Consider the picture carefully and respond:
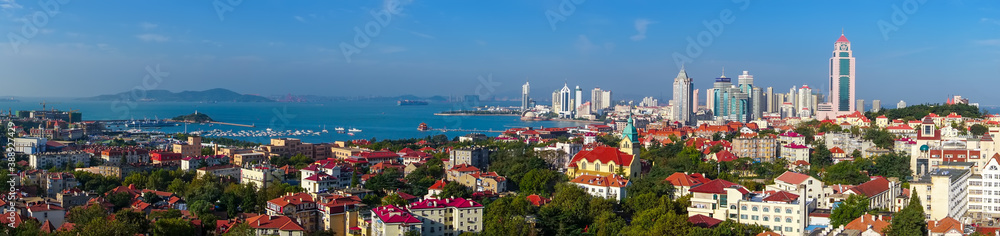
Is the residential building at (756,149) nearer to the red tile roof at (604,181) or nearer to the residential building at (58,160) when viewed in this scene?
the red tile roof at (604,181)

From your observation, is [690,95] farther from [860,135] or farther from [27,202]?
[27,202]

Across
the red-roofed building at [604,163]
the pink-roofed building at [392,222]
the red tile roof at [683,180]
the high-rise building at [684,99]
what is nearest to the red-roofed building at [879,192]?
the red tile roof at [683,180]

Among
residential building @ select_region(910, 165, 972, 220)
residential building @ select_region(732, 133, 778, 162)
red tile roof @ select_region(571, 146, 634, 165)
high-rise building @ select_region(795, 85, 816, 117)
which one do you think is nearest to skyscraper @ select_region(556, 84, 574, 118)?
high-rise building @ select_region(795, 85, 816, 117)

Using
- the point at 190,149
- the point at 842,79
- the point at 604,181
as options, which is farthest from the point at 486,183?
the point at 842,79

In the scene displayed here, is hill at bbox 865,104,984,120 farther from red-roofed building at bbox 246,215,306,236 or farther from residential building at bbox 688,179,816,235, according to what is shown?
red-roofed building at bbox 246,215,306,236

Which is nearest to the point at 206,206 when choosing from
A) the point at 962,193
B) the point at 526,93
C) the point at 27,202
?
the point at 27,202

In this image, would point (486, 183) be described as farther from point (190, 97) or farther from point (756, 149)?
point (190, 97)
